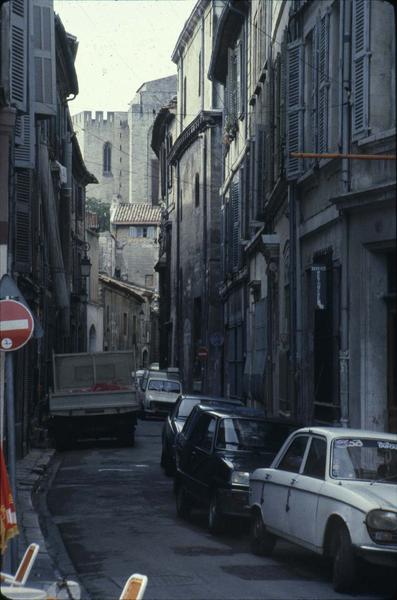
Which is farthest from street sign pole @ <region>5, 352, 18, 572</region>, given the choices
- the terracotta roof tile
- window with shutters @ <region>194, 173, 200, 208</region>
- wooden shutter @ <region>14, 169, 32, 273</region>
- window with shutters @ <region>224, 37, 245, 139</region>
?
the terracotta roof tile

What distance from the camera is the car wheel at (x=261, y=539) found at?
1304cm

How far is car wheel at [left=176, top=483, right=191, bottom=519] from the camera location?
656 inches

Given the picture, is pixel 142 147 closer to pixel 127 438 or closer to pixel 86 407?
pixel 127 438

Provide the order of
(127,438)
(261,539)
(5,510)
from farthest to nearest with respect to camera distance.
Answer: (127,438)
(261,539)
(5,510)

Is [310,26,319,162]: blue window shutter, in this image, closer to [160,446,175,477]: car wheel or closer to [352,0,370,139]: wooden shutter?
[352,0,370,139]: wooden shutter

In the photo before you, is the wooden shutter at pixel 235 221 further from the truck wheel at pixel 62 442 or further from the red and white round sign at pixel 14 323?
the red and white round sign at pixel 14 323

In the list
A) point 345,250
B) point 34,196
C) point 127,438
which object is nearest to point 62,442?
point 127,438

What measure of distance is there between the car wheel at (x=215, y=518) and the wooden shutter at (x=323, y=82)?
6.63m

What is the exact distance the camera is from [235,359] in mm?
36312

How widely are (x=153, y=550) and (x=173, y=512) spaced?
4.00 m

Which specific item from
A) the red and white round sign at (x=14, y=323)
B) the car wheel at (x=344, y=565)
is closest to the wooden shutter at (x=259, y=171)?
the red and white round sign at (x=14, y=323)

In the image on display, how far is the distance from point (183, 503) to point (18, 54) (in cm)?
911

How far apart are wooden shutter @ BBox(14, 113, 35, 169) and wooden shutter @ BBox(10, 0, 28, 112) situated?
37.1 inches

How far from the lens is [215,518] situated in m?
14.8
